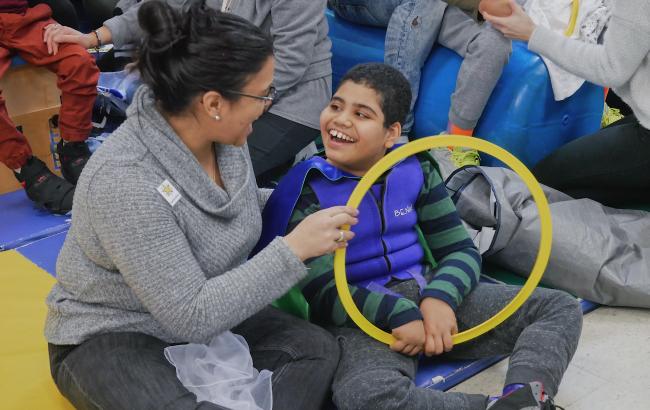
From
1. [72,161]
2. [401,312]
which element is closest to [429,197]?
[401,312]

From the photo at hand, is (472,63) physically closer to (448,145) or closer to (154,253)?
(448,145)

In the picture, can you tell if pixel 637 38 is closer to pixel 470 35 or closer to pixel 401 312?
pixel 470 35

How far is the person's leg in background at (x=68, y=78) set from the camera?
10.3ft

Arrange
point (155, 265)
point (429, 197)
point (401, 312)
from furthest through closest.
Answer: point (429, 197) < point (401, 312) < point (155, 265)

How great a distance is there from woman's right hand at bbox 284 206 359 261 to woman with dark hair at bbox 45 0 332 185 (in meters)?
1.31

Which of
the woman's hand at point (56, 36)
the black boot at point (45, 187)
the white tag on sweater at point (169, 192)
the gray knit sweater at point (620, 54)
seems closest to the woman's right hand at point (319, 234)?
the white tag on sweater at point (169, 192)

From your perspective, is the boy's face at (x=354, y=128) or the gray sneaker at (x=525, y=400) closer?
the gray sneaker at (x=525, y=400)

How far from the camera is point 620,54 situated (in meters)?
2.41

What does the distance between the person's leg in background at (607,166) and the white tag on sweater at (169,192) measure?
5.63ft

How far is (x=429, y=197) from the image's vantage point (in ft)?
6.68

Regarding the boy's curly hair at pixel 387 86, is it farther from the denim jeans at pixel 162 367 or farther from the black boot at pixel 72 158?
the black boot at pixel 72 158

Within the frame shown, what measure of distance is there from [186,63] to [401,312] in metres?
0.78

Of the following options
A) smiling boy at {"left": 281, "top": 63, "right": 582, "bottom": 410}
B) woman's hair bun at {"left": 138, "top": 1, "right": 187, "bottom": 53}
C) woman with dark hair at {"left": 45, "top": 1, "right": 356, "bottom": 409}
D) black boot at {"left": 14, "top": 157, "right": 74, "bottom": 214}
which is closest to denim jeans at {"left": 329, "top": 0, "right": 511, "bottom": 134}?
smiling boy at {"left": 281, "top": 63, "right": 582, "bottom": 410}

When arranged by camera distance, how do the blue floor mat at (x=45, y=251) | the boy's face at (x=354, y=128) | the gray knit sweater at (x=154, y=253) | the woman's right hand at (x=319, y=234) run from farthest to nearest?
the blue floor mat at (x=45, y=251)
the boy's face at (x=354, y=128)
the woman's right hand at (x=319, y=234)
the gray knit sweater at (x=154, y=253)
